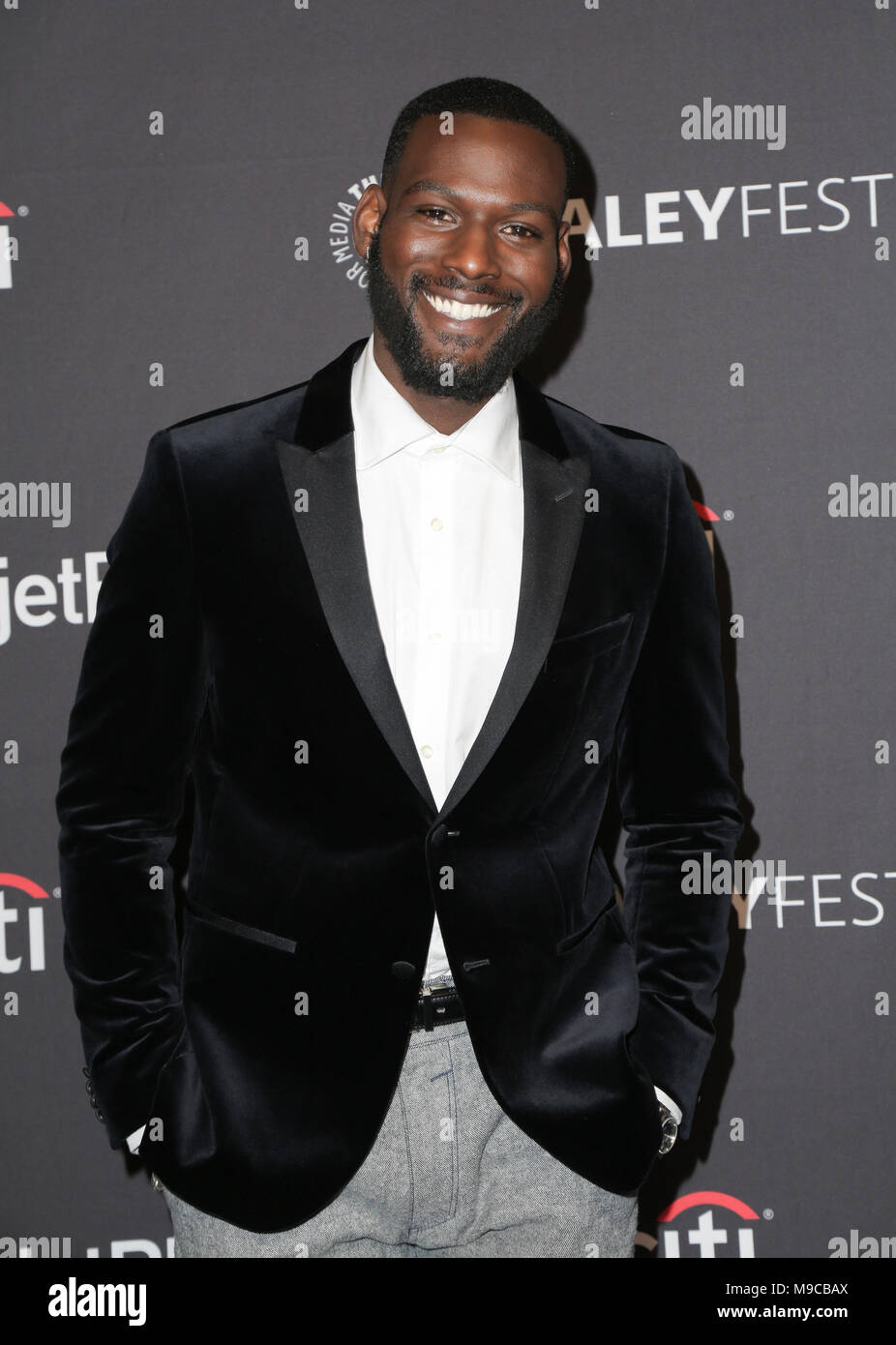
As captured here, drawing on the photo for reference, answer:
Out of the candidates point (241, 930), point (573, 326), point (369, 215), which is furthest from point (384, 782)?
point (573, 326)

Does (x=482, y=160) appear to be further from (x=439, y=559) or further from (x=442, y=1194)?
(x=442, y=1194)

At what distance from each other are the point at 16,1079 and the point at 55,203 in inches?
69.8

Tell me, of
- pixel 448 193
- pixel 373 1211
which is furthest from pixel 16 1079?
pixel 448 193

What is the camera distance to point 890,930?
2.50 m

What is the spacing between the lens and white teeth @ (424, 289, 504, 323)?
5.44 feet

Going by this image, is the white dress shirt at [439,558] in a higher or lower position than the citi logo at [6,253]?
lower

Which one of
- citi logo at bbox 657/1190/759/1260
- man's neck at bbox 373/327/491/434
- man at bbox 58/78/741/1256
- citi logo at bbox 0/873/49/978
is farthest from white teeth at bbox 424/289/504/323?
citi logo at bbox 657/1190/759/1260

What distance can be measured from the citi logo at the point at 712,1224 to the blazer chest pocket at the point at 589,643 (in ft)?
4.70

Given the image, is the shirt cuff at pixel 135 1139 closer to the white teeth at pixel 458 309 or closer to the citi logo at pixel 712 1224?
the white teeth at pixel 458 309

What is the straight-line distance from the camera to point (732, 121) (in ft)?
7.73

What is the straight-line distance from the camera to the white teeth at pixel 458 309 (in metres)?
1.66

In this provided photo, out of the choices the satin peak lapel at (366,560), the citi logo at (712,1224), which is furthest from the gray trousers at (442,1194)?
the citi logo at (712,1224)

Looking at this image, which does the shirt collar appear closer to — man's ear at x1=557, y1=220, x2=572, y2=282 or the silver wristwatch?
man's ear at x1=557, y1=220, x2=572, y2=282
